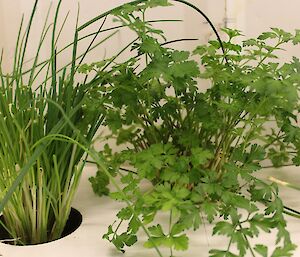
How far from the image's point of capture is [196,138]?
95cm

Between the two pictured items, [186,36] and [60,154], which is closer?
[60,154]

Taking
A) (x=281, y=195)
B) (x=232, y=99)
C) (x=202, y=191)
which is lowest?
(x=281, y=195)

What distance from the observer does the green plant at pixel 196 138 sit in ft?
2.53

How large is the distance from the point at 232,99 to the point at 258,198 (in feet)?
0.62

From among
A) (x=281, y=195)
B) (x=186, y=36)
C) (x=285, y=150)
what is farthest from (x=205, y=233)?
(x=186, y=36)

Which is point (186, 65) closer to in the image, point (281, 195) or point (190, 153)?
point (190, 153)

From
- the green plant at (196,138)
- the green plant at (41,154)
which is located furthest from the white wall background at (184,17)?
the green plant at (41,154)

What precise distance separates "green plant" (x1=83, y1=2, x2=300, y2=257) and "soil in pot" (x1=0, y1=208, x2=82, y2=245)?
0.10 m

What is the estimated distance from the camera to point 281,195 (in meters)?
1.11

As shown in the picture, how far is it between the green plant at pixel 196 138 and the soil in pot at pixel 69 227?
0.10 meters

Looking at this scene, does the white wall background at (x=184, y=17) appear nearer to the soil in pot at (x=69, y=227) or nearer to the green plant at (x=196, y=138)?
the green plant at (x=196, y=138)

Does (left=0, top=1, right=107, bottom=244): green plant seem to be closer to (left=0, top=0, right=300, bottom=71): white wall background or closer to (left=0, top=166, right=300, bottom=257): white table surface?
(left=0, top=166, right=300, bottom=257): white table surface

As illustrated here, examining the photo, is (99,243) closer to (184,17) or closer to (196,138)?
(196,138)

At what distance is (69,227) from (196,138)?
317 mm
